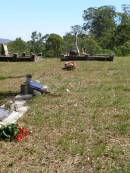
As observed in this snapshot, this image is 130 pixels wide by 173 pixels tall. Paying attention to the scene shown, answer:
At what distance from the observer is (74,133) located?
7.83m

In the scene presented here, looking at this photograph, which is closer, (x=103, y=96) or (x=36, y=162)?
(x=36, y=162)

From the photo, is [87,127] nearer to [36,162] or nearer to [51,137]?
[51,137]

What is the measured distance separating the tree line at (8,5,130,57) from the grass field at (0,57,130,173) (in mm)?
29806

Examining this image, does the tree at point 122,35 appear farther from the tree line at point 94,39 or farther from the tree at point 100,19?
the tree at point 100,19

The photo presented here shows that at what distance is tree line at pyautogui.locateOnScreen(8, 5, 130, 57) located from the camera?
53.0m

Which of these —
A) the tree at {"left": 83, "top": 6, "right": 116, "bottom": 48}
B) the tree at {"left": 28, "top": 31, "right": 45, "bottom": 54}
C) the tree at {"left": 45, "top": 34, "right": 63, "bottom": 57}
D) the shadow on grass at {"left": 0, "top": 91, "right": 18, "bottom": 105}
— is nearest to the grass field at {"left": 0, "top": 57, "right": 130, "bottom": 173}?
the shadow on grass at {"left": 0, "top": 91, "right": 18, "bottom": 105}

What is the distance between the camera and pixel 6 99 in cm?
1183

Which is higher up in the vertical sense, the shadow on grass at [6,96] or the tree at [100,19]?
the tree at [100,19]

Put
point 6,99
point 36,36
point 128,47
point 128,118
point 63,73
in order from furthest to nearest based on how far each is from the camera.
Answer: point 36,36, point 128,47, point 63,73, point 6,99, point 128,118

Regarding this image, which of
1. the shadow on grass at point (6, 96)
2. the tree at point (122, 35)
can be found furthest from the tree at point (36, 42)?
the shadow on grass at point (6, 96)

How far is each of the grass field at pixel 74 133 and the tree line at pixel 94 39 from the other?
2981 centimetres

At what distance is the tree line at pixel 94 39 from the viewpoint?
53.0 metres

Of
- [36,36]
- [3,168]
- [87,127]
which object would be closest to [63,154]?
[3,168]

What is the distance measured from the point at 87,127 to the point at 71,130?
35 centimetres
